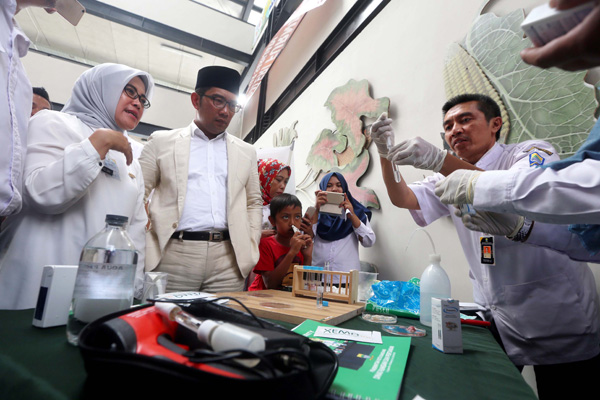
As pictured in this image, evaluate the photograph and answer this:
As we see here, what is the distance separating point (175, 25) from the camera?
16.0 ft

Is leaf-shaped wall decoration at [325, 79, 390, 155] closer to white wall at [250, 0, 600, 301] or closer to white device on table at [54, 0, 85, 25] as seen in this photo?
white wall at [250, 0, 600, 301]

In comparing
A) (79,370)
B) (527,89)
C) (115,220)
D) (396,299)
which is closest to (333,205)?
(396,299)

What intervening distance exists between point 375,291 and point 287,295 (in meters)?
0.39

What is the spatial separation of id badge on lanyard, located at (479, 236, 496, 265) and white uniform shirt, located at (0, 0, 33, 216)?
1.55 m

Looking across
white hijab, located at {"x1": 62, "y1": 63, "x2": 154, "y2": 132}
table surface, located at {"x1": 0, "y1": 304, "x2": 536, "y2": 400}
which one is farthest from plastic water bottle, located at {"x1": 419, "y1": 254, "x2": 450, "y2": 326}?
white hijab, located at {"x1": 62, "y1": 63, "x2": 154, "y2": 132}

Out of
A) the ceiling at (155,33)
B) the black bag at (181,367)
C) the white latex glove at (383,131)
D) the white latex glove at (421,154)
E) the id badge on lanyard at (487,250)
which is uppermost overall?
the ceiling at (155,33)

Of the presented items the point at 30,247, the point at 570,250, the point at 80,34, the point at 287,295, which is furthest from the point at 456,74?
the point at 80,34

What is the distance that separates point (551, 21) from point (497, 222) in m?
0.71

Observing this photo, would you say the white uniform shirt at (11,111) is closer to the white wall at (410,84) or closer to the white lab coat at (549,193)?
the white lab coat at (549,193)

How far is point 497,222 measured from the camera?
3.19ft

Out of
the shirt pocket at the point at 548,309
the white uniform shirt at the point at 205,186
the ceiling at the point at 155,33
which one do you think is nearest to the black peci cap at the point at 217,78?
the white uniform shirt at the point at 205,186

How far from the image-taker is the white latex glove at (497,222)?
0.96 m

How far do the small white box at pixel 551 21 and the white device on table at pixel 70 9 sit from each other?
1.40 meters

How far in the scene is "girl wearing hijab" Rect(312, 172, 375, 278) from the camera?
7.09 feet
